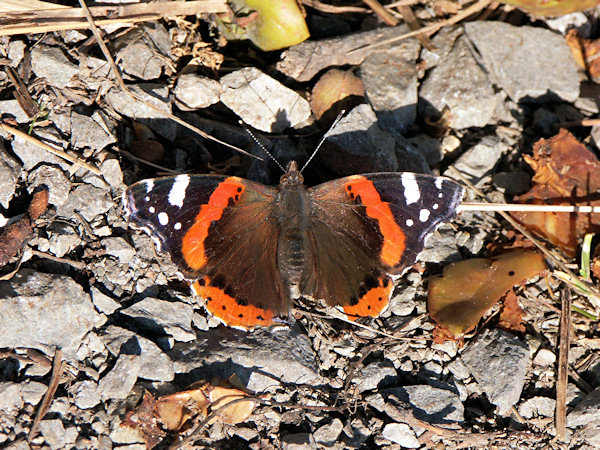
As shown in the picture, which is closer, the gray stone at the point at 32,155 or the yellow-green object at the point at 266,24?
the gray stone at the point at 32,155

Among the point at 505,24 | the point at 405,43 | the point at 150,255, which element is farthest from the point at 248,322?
the point at 505,24

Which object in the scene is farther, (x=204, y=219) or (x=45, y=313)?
(x=204, y=219)

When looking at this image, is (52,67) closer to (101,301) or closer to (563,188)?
(101,301)

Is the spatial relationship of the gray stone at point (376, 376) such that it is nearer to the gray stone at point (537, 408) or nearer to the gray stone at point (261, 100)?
the gray stone at point (537, 408)

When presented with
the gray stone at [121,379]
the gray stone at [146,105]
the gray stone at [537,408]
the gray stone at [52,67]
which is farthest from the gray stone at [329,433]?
the gray stone at [52,67]

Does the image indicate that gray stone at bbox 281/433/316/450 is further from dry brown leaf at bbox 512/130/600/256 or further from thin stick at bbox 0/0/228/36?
thin stick at bbox 0/0/228/36

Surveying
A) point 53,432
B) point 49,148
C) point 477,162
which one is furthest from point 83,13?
point 477,162

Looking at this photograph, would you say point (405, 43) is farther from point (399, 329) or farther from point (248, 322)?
point (248, 322)
